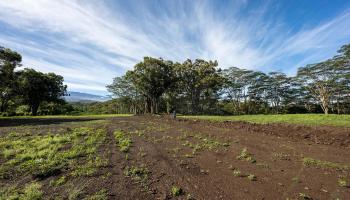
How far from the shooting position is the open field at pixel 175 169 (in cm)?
512

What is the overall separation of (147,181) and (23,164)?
13.4 feet

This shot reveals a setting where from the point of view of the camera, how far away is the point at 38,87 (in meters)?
40.5

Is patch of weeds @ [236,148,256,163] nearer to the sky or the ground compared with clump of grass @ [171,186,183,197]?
nearer to the sky

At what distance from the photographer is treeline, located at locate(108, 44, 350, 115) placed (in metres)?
36.5

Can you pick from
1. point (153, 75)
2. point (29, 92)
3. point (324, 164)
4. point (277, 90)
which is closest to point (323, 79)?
point (277, 90)

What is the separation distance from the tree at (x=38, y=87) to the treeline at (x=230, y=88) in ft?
45.6

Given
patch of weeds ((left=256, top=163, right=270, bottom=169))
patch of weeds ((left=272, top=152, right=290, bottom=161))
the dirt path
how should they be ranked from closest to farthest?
the dirt path → patch of weeds ((left=256, top=163, right=270, bottom=169)) → patch of weeds ((left=272, top=152, right=290, bottom=161))

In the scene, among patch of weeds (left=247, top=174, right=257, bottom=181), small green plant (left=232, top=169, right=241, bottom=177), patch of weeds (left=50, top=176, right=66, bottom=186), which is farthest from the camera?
small green plant (left=232, top=169, right=241, bottom=177)

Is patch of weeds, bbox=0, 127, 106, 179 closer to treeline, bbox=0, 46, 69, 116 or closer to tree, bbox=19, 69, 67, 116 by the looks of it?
treeline, bbox=0, 46, 69, 116

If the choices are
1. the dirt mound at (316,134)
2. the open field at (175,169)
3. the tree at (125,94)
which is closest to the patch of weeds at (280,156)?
the open field at (175,169)

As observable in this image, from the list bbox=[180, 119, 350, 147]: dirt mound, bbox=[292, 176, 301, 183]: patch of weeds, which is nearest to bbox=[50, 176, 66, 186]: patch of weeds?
bbox=[292, 176, 301, 183]: patch of weeds

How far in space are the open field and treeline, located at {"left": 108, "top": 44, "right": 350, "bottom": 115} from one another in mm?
28214

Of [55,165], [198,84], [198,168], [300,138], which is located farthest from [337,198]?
[198,84]

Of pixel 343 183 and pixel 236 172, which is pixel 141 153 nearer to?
pixel 236 172
